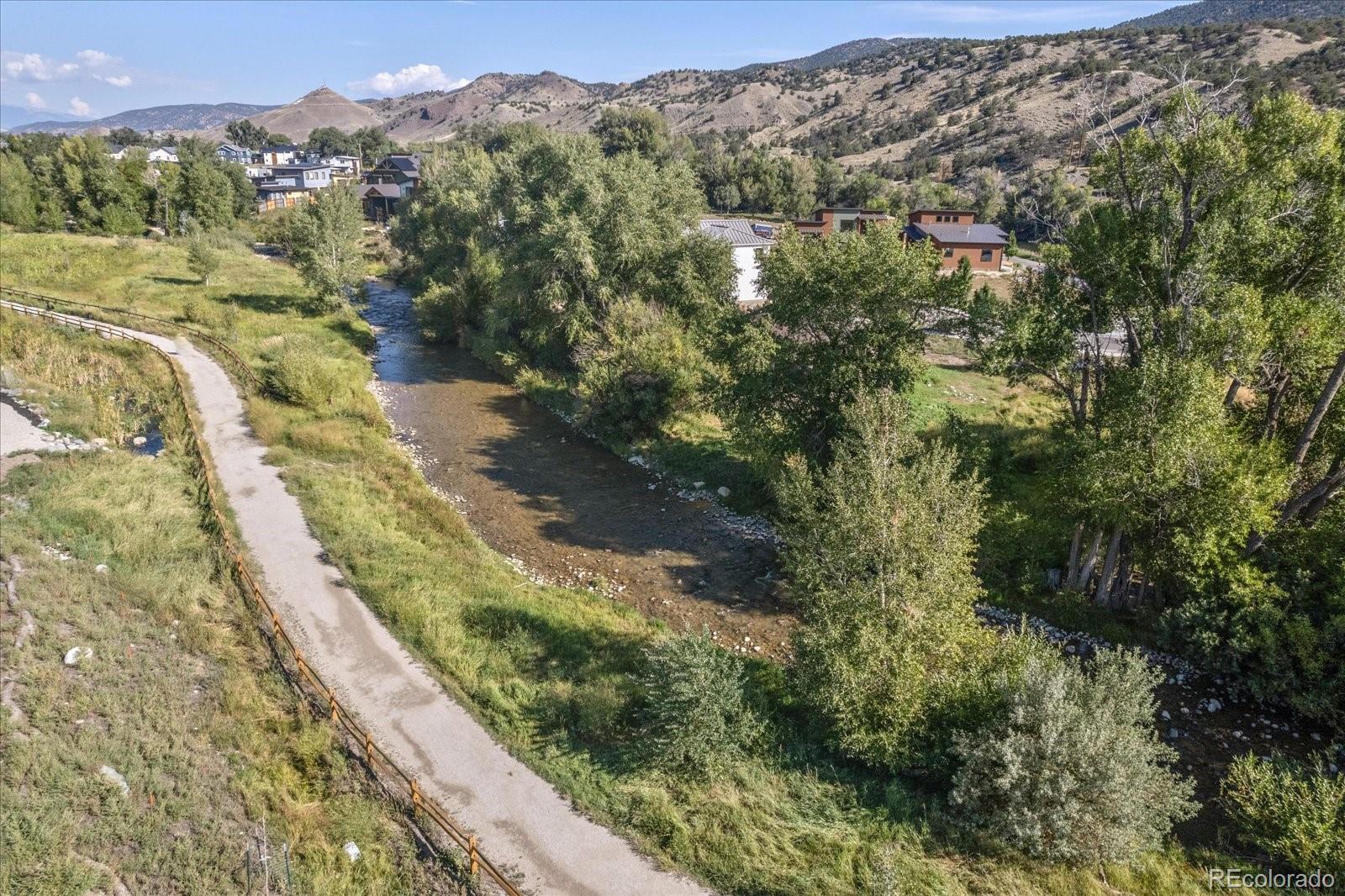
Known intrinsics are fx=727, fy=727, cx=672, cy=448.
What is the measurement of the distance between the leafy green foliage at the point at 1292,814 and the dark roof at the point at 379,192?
109625 mm

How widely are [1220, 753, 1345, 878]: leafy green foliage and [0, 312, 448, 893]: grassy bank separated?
14.1 m

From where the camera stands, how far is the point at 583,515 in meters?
27.7

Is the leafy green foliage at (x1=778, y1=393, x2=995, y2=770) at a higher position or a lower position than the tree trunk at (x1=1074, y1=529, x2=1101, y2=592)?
higher

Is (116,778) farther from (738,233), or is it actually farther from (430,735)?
(738,233)

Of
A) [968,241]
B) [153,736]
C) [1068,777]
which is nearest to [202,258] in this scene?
[153,736]

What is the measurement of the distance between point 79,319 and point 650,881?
5289 centimetres

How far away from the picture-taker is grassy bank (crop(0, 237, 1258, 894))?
12086 mm

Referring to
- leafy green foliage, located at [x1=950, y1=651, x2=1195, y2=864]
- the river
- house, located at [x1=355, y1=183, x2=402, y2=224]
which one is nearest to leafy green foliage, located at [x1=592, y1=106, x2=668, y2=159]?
house, located at [x1=355, y1=183, x2=402, y2=224]

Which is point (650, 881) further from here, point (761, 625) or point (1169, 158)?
point (1169, 158)

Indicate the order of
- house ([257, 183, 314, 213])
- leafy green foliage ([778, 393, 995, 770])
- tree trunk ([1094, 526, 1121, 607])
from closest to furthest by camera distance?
1. leafy green foliage ([778, 393, 995, 770])
2. tree trunk ([1094, 526, 1121, 607])
3. house ([257, 183, 314, 213])

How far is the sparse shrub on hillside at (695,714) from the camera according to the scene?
1404 cm

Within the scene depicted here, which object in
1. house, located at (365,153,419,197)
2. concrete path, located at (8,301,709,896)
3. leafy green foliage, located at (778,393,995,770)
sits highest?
Answer: house, located at (365,153,419,197)

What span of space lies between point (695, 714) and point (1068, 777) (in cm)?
639

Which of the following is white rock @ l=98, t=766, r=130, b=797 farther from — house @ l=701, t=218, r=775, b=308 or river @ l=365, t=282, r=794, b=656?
house @ l=701, t=218, r=775, b=308
